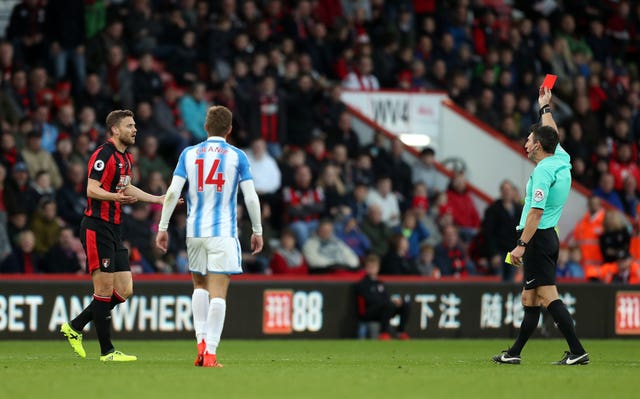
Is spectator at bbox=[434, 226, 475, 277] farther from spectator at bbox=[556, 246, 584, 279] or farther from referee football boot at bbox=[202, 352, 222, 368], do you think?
referee football boot at bbox=[202, 352, 222, 368]

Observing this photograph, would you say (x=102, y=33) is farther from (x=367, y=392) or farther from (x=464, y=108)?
(x=367, y=392)

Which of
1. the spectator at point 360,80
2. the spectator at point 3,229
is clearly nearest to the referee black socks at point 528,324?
the spectator at point 3,229

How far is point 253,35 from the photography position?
24.1 metres

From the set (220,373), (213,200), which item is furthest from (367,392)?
(213,200)

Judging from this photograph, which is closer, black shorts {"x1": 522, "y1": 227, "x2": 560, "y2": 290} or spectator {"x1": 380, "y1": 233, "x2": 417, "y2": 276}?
black shorts {"x1": 522, "y1": 227, "x2": 560, "y2": 290}

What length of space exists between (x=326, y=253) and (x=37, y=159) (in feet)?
14.3

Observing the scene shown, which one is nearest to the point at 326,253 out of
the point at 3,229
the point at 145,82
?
→ the point at 145,82

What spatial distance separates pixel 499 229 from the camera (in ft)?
72.8

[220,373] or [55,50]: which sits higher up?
[55,50]

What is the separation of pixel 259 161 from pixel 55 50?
3.53m

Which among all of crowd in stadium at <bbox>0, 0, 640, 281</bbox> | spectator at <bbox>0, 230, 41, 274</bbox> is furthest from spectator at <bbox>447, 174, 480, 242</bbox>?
spectator at <bbox>0, 230, 41, 274</bbox>

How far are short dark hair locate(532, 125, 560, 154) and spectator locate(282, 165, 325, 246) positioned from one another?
29.3 ft

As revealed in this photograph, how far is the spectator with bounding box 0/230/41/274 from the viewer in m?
18.2

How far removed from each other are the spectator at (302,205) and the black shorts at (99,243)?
8442 millimetres
